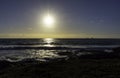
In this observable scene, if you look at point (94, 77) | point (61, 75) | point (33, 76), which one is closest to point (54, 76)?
point (61, 75)

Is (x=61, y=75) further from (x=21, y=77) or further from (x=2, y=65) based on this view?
(x=2, y=65)

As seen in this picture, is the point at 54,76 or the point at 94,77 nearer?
the point at 94,77

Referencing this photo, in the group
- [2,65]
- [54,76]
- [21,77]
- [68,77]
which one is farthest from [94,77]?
[2,65]

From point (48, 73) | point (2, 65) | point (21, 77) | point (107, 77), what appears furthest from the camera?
point (2, 65)

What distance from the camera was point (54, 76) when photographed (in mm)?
14719

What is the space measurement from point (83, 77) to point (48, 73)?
9.92 feet

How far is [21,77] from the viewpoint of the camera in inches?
577

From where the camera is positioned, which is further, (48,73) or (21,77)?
(48,73)

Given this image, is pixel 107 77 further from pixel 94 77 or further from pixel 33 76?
pixel 33 76

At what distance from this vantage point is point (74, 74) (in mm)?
15062

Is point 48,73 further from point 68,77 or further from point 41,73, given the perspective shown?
point 68,77

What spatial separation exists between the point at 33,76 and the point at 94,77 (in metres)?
4.08

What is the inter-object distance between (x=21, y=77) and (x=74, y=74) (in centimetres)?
352

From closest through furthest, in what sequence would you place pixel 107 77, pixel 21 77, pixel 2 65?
pixel 107 77 < pixel 21 77 < pixel 2 65
